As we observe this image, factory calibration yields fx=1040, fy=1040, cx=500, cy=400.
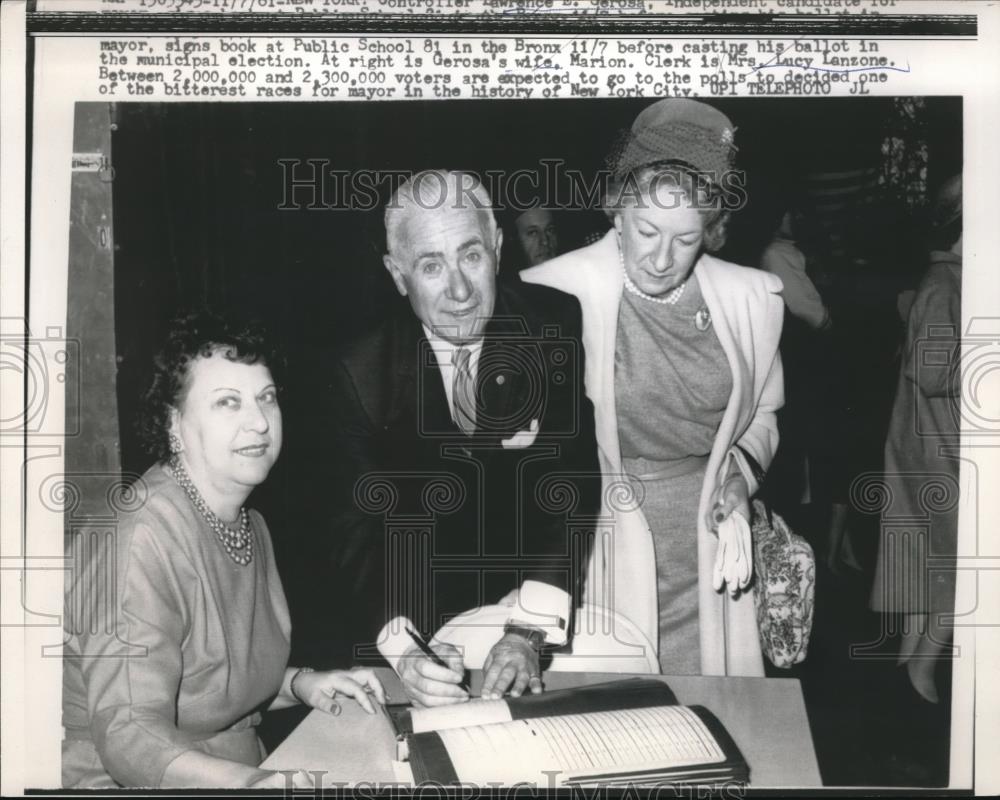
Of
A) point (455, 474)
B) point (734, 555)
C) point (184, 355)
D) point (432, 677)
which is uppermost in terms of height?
point (184, 355)

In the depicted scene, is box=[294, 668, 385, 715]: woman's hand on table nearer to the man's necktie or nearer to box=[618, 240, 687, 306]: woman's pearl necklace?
the man's necktie

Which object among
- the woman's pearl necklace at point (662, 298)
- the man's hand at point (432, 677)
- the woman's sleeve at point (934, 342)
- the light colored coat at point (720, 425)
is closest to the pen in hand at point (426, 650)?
the man's hand at point (432, 677)

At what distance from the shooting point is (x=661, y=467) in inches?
93.7

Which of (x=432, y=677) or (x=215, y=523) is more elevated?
(x=215, y=523)

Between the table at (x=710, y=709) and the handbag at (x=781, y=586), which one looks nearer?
the table at (x=710, y=709)

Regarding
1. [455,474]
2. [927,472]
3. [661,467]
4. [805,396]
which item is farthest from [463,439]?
[927,472]

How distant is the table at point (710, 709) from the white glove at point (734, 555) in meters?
0.23

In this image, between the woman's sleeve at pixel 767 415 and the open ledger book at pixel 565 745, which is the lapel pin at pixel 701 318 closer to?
the woman's sleeve at pixel 767 415

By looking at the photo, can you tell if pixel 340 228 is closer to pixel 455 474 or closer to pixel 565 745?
pixel 455 474

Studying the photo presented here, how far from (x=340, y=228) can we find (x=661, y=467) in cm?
91

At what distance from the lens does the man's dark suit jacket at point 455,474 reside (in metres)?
2.34

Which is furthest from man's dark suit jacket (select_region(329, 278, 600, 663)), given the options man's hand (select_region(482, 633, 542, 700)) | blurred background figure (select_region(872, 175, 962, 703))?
blurred background figure (select_region(872, 175, 962, 703))

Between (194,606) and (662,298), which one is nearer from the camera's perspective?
(194,606)

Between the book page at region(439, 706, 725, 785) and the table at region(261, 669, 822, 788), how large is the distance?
10 centimetres
